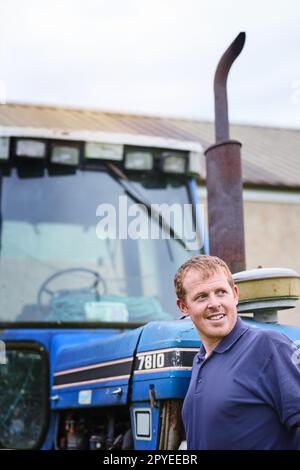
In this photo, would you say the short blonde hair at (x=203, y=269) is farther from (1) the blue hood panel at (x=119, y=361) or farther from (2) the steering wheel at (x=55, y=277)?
(2) the steering wheel at (x=55, y=277)

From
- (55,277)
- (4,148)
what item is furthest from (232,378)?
(4,148)

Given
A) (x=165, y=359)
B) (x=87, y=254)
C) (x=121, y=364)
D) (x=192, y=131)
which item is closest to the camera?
(x=165, y=359)

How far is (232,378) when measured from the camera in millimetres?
1564

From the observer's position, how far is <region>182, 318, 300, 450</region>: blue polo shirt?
1.51 meters

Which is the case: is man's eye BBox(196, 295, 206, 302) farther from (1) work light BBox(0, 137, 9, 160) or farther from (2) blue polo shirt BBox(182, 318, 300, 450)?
(1) work light BBox(0, 137, 9, 160)

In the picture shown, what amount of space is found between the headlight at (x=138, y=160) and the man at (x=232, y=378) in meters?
1.92


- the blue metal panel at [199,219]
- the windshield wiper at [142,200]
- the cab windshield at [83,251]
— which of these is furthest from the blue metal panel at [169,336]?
the blue metal panel at [199,219]

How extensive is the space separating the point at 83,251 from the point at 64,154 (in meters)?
0.54

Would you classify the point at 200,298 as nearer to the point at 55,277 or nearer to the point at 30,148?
the point at 55,277

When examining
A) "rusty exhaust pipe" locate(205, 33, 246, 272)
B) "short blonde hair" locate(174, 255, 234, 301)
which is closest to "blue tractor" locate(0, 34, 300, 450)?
"rusty exhaust pipe" locate(205, 33, 246, 272)

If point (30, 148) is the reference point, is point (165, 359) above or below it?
below

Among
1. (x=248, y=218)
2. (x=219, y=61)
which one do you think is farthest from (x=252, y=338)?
(x=248, y=218)

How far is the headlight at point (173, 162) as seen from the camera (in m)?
3.66

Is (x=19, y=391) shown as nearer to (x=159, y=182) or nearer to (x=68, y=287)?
(x=68, y=287)
